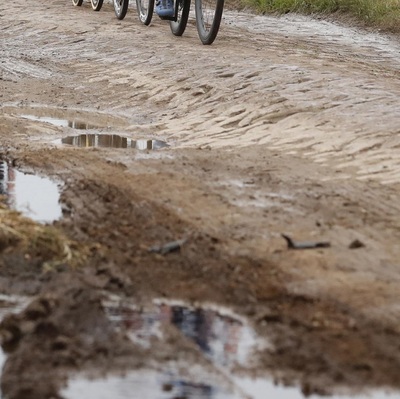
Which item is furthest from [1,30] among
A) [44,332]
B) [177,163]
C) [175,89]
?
[44,332]

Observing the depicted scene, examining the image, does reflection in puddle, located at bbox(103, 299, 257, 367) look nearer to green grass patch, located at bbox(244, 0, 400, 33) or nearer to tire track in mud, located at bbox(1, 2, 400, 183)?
tire track in mud, located at bbox(1, 2, 400, 183)

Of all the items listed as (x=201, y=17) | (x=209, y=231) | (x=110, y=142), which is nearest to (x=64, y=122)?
(x=110, y=142)

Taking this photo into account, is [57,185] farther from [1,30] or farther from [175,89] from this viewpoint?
[1,30]

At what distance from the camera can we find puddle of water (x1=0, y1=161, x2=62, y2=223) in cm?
583

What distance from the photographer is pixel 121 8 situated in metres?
Result: 15.6

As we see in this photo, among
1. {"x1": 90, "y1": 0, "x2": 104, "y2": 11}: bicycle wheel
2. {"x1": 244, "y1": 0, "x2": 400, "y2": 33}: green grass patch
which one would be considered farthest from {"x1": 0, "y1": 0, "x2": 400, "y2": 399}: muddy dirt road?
{"x1": 90, "y1": 0, "x2": 104, "y2": 11}: bicycle wheel

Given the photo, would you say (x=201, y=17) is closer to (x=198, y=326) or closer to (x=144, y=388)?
(x=198, y=326)

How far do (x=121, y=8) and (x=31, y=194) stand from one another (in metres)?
9.63

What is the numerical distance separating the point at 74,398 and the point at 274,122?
5235mm

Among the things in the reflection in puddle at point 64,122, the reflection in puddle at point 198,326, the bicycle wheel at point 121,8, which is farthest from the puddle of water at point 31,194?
the bicycle wheel at point 121,8

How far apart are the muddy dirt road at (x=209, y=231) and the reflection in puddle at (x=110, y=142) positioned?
0.02 metres

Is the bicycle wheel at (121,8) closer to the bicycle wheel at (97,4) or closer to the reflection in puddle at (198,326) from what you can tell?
the bicycle wheel at (97,4)

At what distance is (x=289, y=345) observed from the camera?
13.0ft

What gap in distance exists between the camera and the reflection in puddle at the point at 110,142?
827 cm
